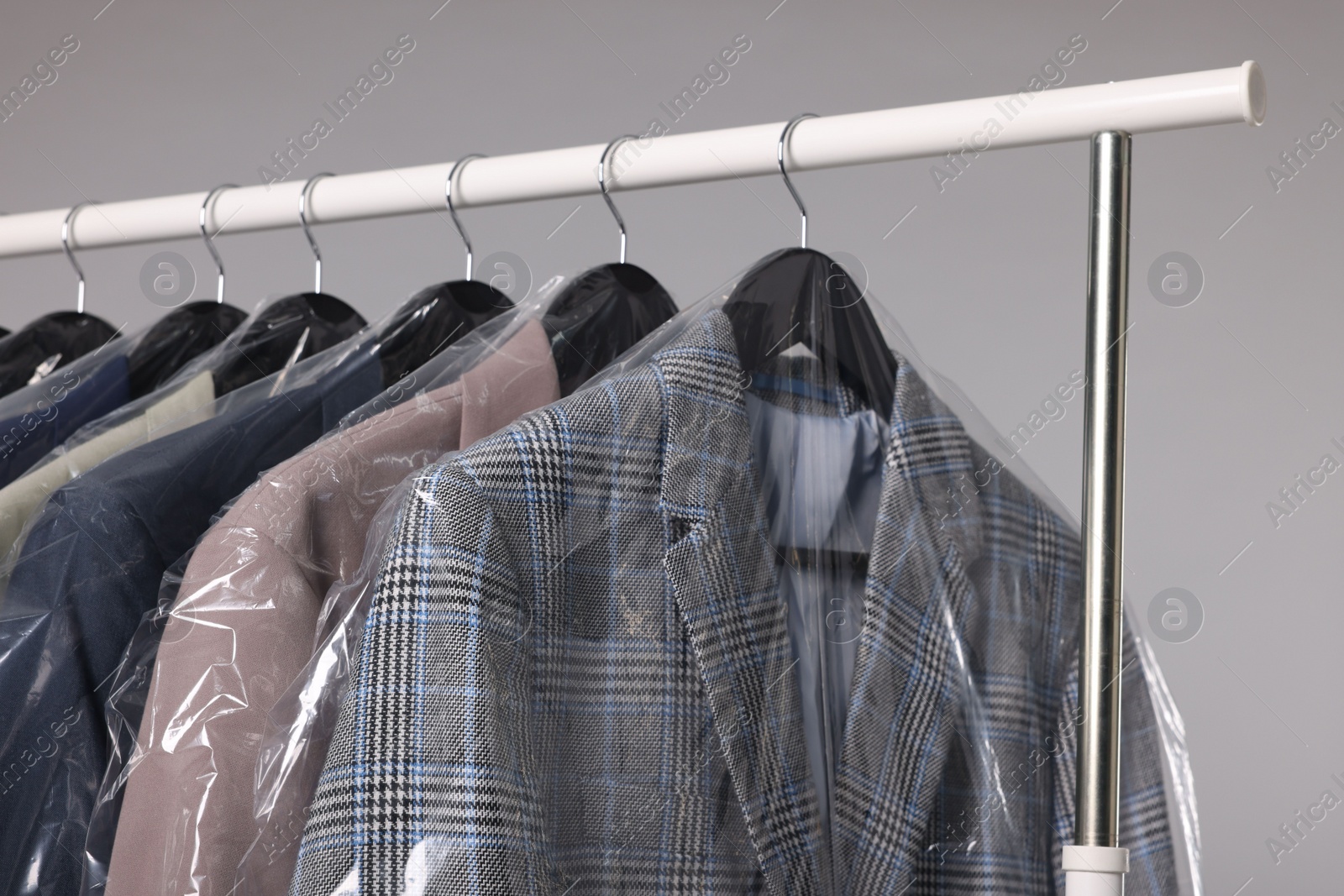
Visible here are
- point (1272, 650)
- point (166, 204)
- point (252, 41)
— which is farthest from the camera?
point (252, 41)

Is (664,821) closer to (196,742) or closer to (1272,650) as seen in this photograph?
(196,742)

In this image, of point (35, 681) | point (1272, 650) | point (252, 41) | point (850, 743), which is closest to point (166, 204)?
point (35, 681)

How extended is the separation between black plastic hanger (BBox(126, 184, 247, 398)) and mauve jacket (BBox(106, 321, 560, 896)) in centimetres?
35

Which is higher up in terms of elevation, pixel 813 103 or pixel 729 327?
pixel 813 103

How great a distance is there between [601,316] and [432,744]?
407 mm

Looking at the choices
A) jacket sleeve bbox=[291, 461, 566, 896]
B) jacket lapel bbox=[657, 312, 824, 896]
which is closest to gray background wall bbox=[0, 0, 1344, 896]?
jacket lapel bbox=[657, 312, 824, 896]

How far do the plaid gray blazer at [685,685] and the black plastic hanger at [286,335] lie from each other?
0.37m

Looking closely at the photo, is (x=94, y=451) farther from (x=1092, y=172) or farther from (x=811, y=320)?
(x=1092, y=172)

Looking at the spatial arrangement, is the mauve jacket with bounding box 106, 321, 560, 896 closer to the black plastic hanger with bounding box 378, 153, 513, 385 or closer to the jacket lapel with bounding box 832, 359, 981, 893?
the black plastic hanger with bounding box 378, 153, 513, 385

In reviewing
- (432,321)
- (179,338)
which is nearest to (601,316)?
(432,321)

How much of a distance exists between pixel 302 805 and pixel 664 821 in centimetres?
20

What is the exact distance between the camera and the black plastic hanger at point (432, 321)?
3.01 feet

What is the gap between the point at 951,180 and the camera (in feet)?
6.51

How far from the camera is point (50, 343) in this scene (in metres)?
1.12
